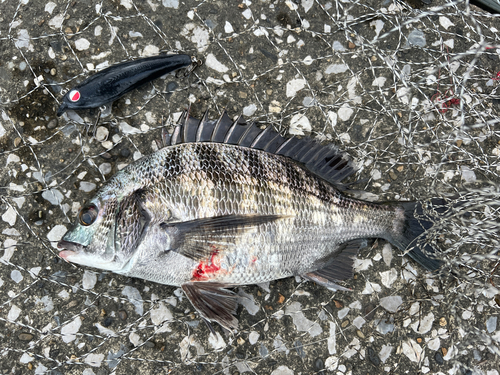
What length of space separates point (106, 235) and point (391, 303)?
186 centimetres

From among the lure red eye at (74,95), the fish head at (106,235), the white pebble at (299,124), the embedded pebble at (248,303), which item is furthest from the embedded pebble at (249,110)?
the embedded pebble at (248,303)

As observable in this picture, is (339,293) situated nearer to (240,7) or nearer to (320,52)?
(320,52)

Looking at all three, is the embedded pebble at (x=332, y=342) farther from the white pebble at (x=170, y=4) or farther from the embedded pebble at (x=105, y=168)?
the white pebble at (x=170, y=4)

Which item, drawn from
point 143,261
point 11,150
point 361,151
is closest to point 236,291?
point 143,261

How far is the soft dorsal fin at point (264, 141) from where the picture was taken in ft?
6.61

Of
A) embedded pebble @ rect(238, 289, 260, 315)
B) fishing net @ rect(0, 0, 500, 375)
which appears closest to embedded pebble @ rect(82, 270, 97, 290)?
fishing net @ rect(0, 0, 500, 375)

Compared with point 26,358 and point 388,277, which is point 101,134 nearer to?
point 26,358

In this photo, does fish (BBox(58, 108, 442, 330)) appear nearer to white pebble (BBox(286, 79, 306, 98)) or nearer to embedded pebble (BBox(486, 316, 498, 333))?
white pebble (BBox(286, 79, 306, 98))

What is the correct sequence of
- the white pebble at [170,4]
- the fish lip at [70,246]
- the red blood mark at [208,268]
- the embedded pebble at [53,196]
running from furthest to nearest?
the white pebble at [170,4] < the embedded pebble at [53,196] < the red blood mark at [208,268] < the fish lip at [70,246]

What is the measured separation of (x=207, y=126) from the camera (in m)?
2.02

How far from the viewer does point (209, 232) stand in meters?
1.88

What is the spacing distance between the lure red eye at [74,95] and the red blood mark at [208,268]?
1.25 meters

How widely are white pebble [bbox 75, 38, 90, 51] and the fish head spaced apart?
1104 mm

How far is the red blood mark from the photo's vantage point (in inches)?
75.7
